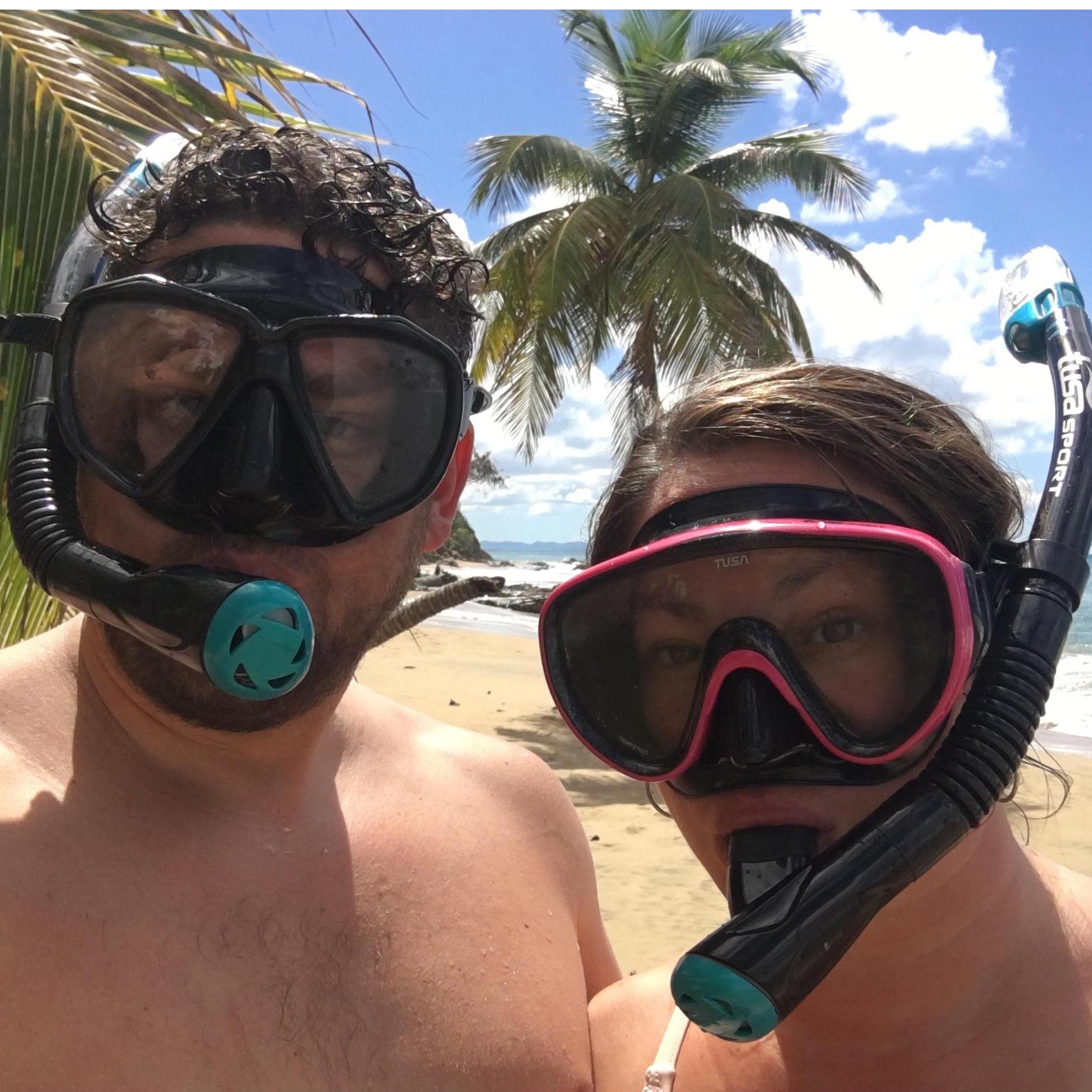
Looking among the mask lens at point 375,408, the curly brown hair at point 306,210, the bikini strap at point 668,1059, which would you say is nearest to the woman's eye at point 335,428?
the mask lens at point 375,408

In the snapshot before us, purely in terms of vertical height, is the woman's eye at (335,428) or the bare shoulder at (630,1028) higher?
the woman's eye at (335,428)

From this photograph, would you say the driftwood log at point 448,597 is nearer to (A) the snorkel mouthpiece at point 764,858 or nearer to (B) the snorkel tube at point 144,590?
(B) the snorkel tube at point 144,590

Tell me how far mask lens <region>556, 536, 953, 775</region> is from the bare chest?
60 cm

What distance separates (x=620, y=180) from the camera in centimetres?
1370

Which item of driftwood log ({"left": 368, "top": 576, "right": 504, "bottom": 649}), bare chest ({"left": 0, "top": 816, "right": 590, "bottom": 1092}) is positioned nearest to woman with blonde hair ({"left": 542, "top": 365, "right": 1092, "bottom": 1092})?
bare chest ({"left": 0, "top": 816, "right": 590, "bottom": 1092})

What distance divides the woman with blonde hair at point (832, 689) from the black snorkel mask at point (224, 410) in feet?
1.40

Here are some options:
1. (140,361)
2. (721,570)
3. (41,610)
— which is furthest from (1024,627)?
(41,610)

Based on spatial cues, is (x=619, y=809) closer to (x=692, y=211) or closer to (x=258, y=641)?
(x=692, y=211)

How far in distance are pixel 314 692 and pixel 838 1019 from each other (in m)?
1.07

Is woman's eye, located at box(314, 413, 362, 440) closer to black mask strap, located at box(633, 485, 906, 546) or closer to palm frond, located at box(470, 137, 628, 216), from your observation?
black mask strap, located at box(633, 485, 906, 546)

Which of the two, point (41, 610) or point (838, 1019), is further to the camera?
point (41, 610)

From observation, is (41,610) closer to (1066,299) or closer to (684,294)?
(1066,299)

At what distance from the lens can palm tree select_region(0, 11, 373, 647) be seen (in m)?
2.76

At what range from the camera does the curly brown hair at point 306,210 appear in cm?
181
